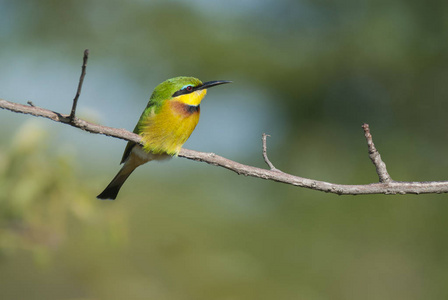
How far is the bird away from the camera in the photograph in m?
2.13

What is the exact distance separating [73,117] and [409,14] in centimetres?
551

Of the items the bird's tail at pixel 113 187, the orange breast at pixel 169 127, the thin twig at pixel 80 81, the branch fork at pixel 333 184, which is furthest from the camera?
the bird's tail at pixel 113 187

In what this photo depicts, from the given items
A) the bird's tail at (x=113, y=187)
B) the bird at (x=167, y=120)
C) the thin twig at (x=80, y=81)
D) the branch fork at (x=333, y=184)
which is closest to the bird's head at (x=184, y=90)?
the bird at (x=167, y=120)

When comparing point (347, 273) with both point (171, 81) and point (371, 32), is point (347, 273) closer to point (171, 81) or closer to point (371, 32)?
point (371, 32)

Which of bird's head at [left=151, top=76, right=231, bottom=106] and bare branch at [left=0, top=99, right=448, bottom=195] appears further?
bird's head at [left=151, top=76, right=231, bottom=106]

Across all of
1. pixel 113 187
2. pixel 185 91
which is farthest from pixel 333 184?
pixel 113 187

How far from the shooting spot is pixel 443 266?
5.60 m

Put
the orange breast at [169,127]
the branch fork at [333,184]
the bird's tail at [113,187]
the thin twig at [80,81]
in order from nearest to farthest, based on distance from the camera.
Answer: the thin twig at [80,81] → the branch fork at [333,184] → the orange breast at [169,127] → the bird's tail at [113,187]

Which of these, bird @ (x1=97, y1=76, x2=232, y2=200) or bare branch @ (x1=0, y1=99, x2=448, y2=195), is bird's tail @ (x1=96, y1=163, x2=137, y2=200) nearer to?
bird @ (x1=97, y1=76, x2=232, y2=200)

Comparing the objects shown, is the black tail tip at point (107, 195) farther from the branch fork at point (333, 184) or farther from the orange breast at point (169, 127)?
the branch fork at point (333, 184)

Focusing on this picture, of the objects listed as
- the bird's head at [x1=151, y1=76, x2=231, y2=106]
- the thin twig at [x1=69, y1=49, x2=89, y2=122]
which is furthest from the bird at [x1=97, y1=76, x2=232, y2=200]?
the thin twig at [x1=69, y1=49, x2=89, y2=122]

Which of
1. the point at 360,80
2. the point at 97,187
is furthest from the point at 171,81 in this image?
the point at 360,80

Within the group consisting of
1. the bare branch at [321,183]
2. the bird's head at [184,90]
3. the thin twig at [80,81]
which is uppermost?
the bird's head at [184,90]

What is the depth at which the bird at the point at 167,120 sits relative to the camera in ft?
6.98
